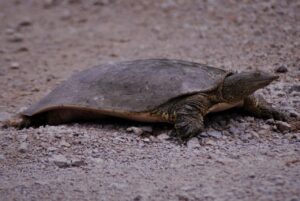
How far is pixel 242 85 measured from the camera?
183 inches

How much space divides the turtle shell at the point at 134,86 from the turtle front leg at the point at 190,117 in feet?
0.28

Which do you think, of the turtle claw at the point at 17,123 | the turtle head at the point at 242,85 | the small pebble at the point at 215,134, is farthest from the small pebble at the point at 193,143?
the turtle claw at the point at 17,123

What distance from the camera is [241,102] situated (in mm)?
4805

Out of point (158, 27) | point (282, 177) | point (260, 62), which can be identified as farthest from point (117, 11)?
point (282, 177)

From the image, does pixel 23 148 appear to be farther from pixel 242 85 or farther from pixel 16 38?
pixel 16 38

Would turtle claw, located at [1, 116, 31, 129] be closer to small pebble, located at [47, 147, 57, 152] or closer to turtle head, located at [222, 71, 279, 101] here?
small pebble, located at [47, 147, 57, 152]

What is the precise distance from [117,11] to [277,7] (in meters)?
2.90

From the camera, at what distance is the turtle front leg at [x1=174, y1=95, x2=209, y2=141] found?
4422 millimetres

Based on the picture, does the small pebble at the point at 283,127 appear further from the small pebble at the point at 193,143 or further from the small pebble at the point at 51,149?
the small pebble at the point at 51,149

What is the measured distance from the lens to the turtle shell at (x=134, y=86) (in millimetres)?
4586

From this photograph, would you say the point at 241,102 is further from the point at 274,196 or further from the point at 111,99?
the point at 274,196

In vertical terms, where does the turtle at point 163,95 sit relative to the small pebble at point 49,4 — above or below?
above

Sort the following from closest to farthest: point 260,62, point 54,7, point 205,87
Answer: point 205,87
point 260,62
point 54,7

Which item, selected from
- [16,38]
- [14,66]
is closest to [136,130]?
[14,66]
